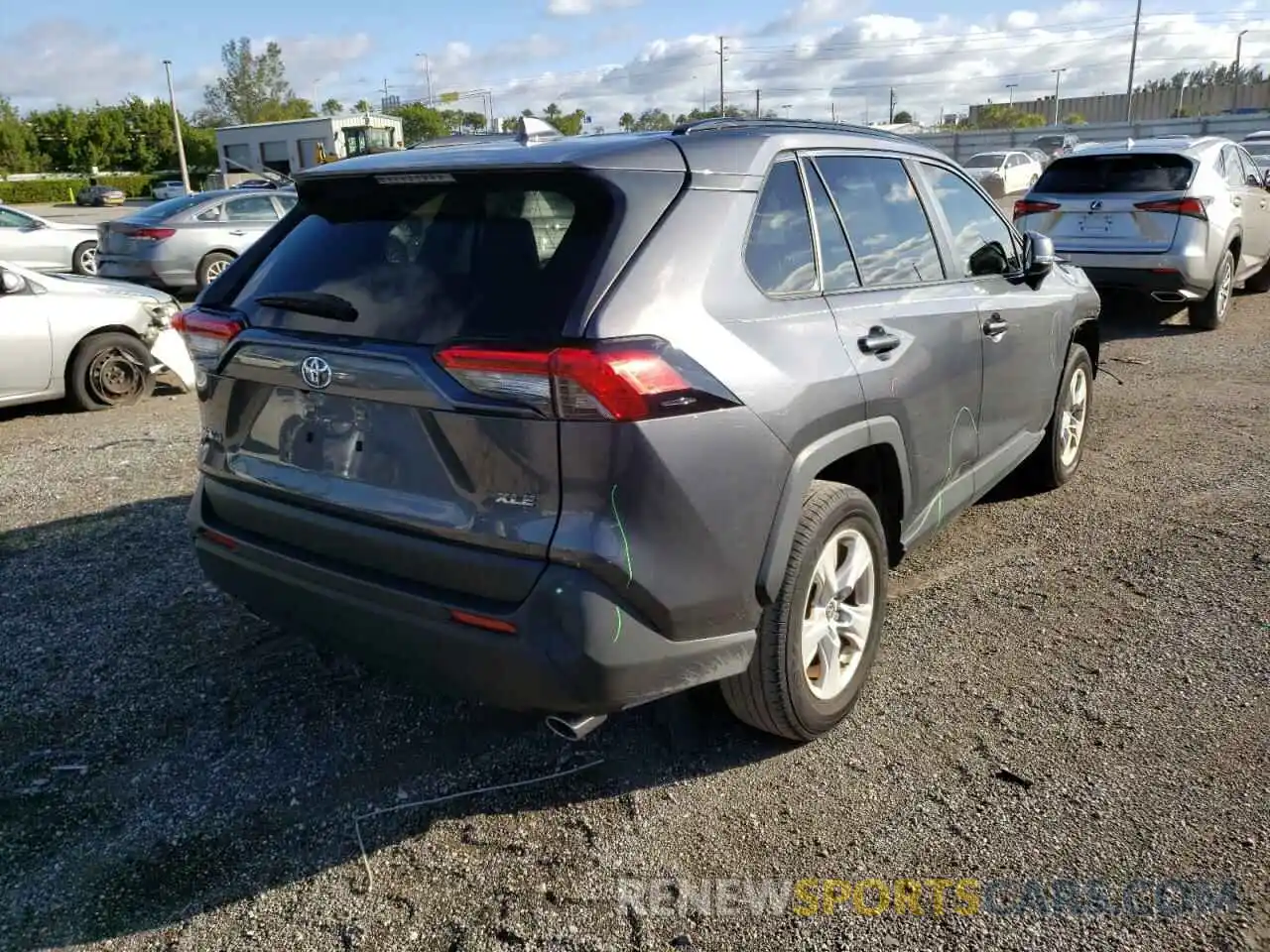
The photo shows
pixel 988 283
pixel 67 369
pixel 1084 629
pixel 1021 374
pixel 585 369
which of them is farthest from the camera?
pixel 67 369

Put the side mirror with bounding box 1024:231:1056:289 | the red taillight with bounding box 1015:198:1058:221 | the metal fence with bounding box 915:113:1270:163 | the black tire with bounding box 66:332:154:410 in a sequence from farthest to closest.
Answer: the metal fence with bounding box 915:113:1270:163, the red taillight with bounding box 1015:198:1058:221, the black tire with bounding box 66:332:154:410, the side mirror with bounding box 1024:231:1056:289

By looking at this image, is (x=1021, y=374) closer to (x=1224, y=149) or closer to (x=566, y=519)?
(x=566, y=519)

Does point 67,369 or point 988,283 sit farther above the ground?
point 988,283

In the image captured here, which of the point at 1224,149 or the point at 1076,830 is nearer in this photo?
the point at 1076,830

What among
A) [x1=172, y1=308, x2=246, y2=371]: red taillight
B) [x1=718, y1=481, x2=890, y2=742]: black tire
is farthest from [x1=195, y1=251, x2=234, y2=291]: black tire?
[x1=718, y1=481, x2=890, y2=742]: black tire

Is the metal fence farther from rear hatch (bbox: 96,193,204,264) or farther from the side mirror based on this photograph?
the side mirror

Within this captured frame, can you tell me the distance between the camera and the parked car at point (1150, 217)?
8.89 metres

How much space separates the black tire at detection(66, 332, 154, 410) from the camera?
7.50 m

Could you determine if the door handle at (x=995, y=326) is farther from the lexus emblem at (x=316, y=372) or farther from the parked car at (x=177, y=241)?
the parked car at (x=177, y=241)

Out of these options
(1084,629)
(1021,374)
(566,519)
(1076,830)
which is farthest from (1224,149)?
(566,519)

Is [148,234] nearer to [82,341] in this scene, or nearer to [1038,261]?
[82,341]

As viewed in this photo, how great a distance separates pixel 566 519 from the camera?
233 centimetres

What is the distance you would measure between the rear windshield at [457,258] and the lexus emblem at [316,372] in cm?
10

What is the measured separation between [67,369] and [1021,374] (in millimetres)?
6665
